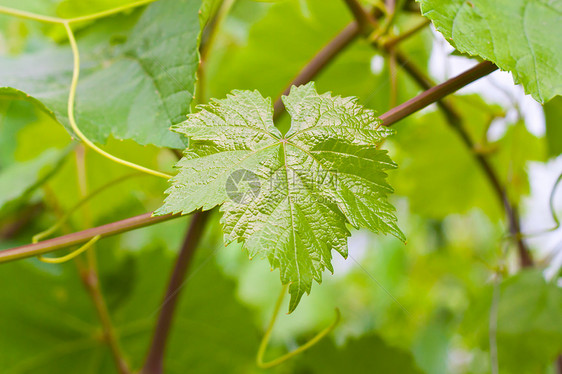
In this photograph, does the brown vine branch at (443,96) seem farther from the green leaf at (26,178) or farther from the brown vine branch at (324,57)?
the green leaf at (26,178)

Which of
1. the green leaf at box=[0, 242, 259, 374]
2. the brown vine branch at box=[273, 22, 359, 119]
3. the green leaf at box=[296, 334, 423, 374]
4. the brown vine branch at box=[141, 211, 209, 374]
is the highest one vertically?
the brown vine branch at box=[273, 22, 359, 119]

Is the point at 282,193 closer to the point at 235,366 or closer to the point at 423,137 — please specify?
the point at 235,366

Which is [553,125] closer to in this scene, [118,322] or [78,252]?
[78,252]

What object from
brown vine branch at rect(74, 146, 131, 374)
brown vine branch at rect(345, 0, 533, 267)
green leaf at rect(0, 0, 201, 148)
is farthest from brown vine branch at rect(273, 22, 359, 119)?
brown vine branch at rect(74, 146, 131, 374)

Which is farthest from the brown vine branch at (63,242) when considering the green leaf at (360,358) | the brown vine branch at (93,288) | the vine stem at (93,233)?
the green leaf at (360,358)

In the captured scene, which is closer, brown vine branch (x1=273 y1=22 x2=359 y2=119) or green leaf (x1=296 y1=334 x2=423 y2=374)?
brown vine branch (x1=273 y1=22 x2=359 y2=119)

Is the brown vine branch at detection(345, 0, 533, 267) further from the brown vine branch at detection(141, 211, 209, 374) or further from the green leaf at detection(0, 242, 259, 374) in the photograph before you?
the green leaf at detection(0, 242, 259, 374)
